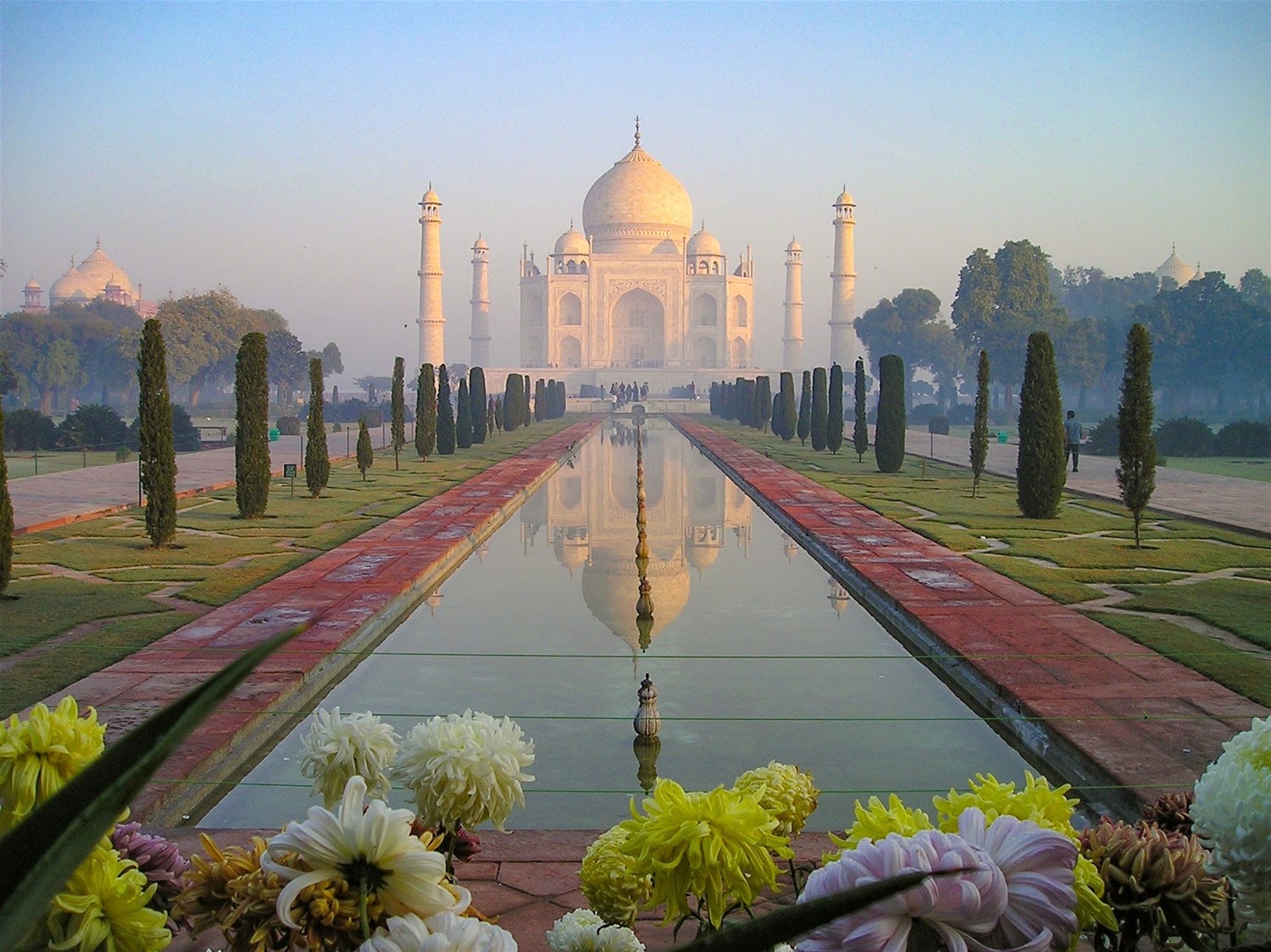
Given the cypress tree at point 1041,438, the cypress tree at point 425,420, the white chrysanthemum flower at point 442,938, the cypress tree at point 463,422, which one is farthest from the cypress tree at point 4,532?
the cypress tree at point 463,422

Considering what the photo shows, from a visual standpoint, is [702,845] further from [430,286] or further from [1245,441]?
[430,286]

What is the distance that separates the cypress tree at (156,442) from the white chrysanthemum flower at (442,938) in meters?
7.00

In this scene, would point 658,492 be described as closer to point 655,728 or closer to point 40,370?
point 655,728

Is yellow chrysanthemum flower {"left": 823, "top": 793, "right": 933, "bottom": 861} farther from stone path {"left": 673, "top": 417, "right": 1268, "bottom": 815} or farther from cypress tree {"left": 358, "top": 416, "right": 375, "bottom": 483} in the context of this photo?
cypress tree {"left": 358, "top": 416, "right": 375, "bottom": 483}

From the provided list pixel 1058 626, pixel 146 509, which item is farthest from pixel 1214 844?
pixel 146 509

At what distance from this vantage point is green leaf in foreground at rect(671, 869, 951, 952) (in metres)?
0.52

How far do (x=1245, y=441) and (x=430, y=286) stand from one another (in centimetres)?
2685

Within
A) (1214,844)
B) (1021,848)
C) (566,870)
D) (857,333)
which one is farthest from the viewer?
(857,333)

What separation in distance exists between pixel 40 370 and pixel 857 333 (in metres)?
24.1

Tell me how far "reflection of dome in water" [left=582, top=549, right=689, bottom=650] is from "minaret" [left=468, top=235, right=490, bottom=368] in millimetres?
36559

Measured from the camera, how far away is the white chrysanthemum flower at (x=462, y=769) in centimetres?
129

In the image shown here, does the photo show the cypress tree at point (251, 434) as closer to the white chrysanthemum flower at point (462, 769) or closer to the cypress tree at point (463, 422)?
the white chrysanthemum flower at point (462, 769)

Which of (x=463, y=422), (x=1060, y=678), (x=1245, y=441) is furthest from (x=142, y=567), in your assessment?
(x=1245, y=441)

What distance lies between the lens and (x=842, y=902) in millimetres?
531
